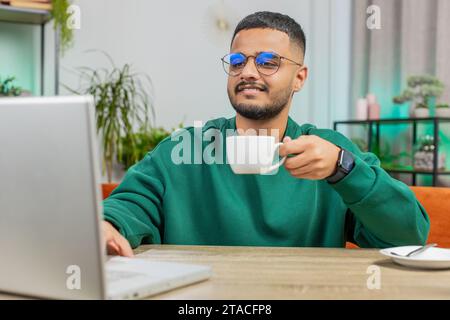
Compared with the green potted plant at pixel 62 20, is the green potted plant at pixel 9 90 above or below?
below

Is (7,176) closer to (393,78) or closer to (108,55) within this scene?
(108,55)

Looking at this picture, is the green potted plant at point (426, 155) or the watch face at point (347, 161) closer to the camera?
the watch face at point (347, 161)

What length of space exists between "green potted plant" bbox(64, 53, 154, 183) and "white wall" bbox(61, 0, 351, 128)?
0.06 meters

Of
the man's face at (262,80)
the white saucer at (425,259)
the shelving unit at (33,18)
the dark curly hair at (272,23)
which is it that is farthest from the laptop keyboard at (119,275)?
the shelving unit at (33,18)

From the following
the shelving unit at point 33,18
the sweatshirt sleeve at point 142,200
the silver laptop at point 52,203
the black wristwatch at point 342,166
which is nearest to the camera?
the silver laptop at point 52,203

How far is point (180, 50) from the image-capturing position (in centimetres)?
367

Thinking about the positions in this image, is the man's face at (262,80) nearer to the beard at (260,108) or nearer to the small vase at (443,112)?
the beard at (260,108)

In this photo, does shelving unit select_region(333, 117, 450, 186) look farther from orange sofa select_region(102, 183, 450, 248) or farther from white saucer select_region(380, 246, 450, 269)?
white saucer select_region(380, 246, 450, 269)

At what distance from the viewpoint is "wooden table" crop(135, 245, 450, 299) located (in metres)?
0.77

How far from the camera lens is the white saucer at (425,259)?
36.9 inches

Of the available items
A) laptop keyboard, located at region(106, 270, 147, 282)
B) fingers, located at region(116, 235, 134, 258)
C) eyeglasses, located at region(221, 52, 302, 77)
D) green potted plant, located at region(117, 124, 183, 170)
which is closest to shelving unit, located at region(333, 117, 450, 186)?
green potted plant, located at region(117, 124, 183, 170)

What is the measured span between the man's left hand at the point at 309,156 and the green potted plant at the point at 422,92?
93.3 inches
